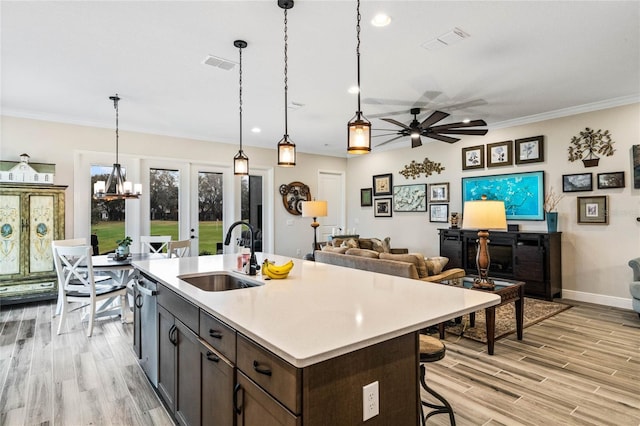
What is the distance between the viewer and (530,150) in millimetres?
5473

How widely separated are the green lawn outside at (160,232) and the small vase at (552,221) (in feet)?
18.3

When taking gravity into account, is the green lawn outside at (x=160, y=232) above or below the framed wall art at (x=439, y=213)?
below

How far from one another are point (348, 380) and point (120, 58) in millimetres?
3550

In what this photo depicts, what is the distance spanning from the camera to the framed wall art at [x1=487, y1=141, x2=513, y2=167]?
5715mm

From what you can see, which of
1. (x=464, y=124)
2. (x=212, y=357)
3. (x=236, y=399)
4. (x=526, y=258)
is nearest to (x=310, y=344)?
(x=236, y=399)

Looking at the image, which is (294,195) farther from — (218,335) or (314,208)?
(218,335)

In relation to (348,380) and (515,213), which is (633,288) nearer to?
(515,213)

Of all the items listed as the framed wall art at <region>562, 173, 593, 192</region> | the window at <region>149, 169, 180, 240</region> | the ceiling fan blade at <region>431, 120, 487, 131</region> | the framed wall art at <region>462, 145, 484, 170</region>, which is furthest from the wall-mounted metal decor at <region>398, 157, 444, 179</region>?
the window at <region>149, 169, 180, 240</region>

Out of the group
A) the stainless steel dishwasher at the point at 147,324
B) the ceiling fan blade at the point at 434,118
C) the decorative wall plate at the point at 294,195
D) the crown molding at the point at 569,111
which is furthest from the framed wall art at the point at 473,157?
the stainless steel dishwasher at the point at 147,324

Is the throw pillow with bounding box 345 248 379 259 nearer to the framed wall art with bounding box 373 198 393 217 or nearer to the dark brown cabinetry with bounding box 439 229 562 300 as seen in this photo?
the dark brown cabinetry with bounding box 439 229 562 300

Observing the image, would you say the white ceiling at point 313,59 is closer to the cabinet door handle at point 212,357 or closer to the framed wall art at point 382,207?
the cabinet door handle at point 212,357

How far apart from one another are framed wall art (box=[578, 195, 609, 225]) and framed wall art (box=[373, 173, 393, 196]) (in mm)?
3469

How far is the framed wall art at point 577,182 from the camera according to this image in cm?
490

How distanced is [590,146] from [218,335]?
5.58 meters
